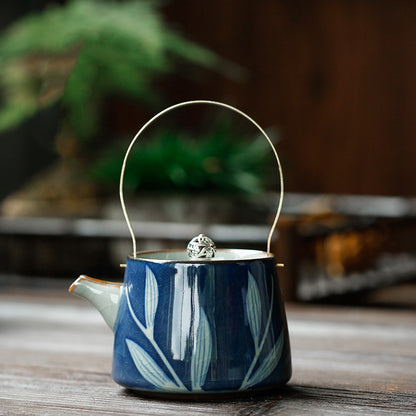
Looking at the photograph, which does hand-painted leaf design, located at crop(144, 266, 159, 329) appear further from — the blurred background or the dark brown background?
the dark brown background

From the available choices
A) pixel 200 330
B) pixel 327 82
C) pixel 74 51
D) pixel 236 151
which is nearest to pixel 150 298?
pixel 200 330

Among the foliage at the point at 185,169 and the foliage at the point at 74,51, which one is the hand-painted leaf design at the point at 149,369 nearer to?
the foliage at the point at 74,51

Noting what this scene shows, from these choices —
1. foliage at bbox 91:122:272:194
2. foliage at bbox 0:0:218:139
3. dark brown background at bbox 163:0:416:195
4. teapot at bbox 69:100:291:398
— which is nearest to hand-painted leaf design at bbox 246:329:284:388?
teapot at bbox 69:100:291:398

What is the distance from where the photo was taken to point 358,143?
2.80 metres

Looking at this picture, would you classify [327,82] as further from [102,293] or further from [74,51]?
[102,293]

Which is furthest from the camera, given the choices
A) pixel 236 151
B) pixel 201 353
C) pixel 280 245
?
pixel 236 151

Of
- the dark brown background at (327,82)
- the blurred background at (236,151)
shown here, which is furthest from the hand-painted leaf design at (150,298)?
the dark brown background at (327,82)

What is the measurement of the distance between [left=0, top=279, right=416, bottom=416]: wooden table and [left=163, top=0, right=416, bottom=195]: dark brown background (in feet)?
6.07

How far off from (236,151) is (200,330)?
1117mm

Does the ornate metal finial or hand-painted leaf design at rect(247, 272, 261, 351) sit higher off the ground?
the ornate metal finial

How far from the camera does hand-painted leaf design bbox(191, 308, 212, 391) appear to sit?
0.50 m

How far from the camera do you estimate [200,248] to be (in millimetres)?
545

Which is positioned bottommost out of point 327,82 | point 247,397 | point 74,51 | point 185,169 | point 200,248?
point 247,397

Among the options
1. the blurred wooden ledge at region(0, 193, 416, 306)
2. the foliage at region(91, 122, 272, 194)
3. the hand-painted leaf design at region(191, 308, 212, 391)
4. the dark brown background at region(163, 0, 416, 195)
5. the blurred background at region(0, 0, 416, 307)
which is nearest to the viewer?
the hand-painted leaf design at region(191, 308, 212, 391)
